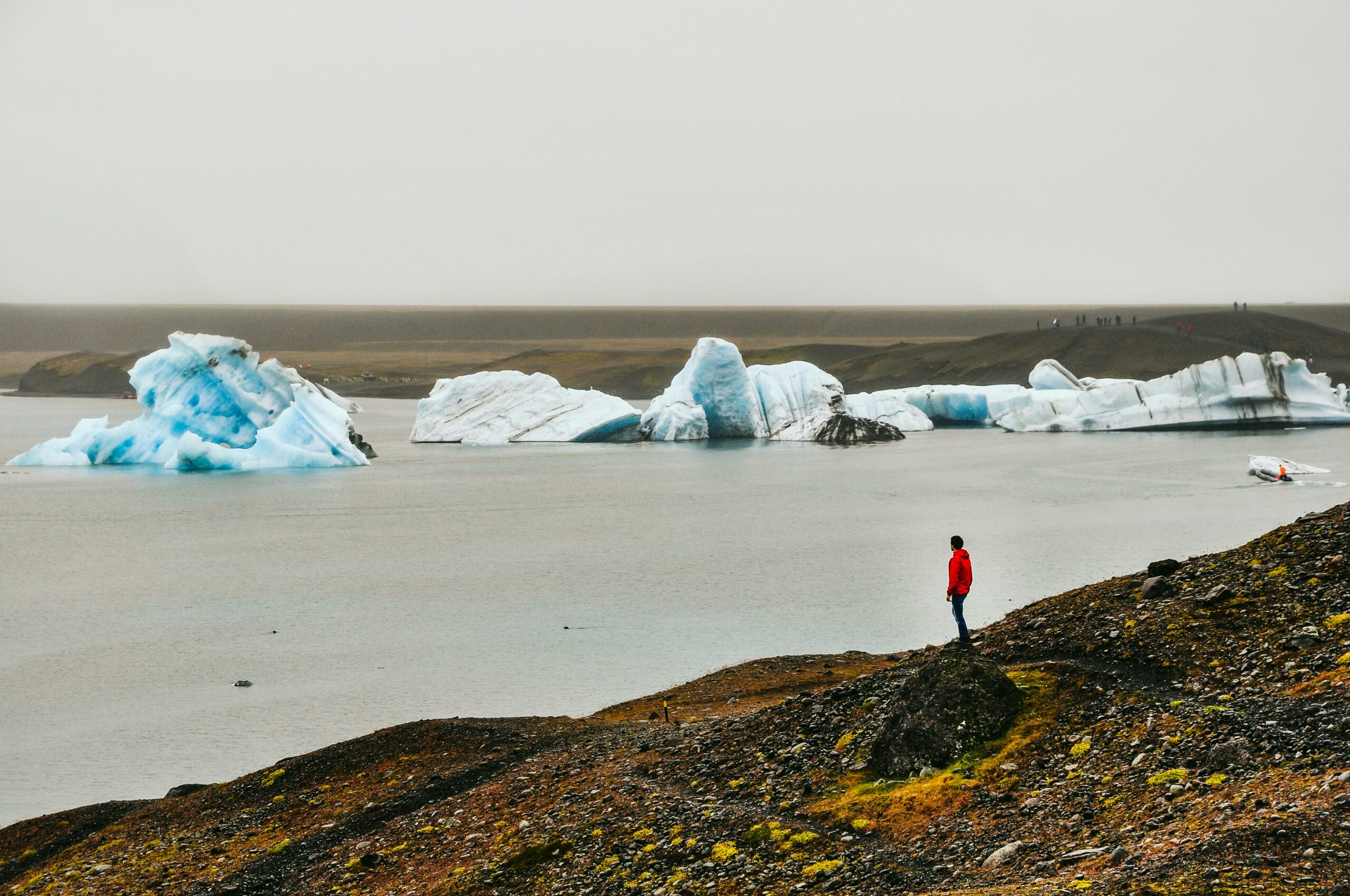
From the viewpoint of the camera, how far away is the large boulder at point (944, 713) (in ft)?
28.1

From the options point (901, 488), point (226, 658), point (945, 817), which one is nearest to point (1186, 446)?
point (901, 488)

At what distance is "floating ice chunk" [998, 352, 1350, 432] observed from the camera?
5394 cm

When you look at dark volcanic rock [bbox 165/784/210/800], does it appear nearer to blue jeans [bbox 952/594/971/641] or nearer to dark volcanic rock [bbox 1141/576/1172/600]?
blue jeans [bbox 952/594/971/641]

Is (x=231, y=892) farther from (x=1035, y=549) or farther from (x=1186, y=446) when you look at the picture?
(x=1186, y=446)

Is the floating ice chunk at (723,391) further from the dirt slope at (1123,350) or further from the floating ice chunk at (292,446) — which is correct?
the dirt slope at (1123,350)

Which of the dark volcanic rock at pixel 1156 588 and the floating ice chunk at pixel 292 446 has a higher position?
the dark volcanic rock at pixel 1156 588

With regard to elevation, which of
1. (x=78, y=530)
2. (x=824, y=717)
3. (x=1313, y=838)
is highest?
(x=1313, y=838)

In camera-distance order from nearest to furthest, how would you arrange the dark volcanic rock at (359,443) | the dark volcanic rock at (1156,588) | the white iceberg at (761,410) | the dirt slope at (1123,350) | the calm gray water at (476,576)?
1. the dark volcanic rock at (1156,588)
2. the calm gray water at (476,576)
3. the dark volcanic rock at (359,443)
4. the white iceberg at (761,410)
5. the dirt slope at (1123,350)

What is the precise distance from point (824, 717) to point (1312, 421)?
55883 mm

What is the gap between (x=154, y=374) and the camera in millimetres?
42844

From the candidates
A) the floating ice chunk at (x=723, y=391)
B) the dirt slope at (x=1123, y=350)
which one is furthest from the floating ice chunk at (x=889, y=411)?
the dirt slope at (x=1123, y=350)

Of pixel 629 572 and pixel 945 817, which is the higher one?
pixel 945 817

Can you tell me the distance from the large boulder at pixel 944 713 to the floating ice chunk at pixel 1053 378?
62827 mm

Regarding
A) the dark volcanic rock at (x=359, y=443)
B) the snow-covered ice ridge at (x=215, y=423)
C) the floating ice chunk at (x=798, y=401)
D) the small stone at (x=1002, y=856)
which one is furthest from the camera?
the floating ice chunk at (x=798, y=401)
